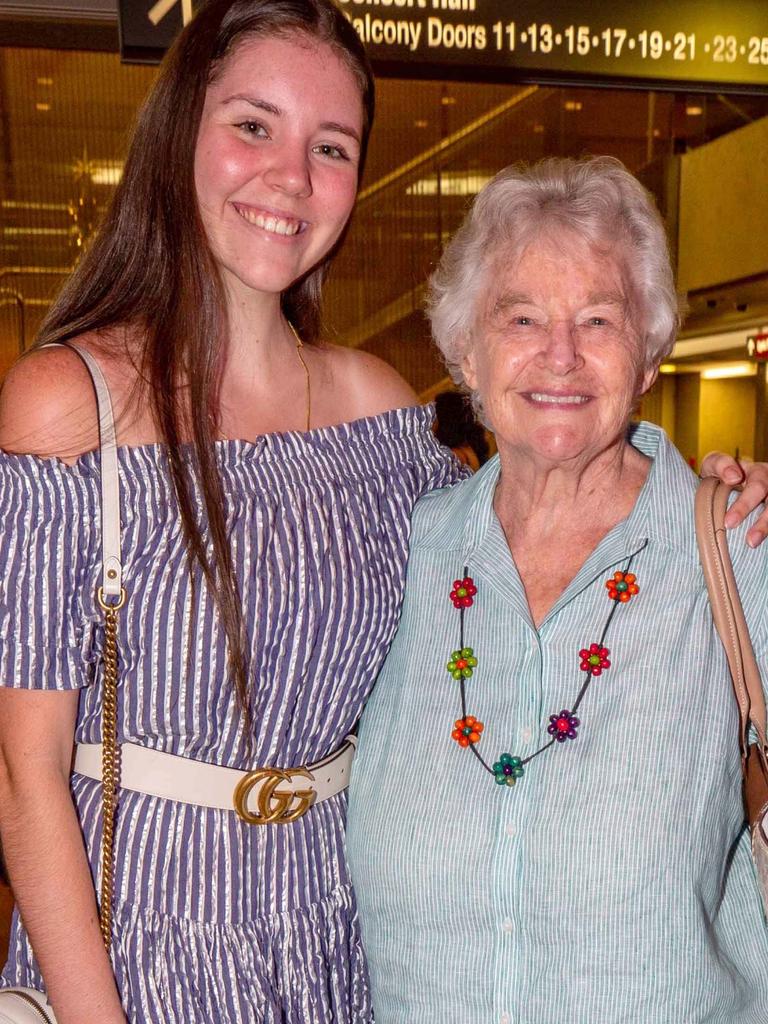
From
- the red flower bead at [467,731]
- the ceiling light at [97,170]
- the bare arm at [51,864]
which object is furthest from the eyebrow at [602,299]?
the ceiling light at [97,170]

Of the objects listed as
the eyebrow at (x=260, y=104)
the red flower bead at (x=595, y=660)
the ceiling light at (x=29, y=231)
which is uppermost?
the ceiling light at (x=29, y=231)

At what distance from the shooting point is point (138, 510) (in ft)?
5.04

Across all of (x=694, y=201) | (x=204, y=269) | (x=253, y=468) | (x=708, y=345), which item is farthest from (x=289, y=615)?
(x=708, y=345)

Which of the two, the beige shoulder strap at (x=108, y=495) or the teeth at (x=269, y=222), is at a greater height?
the teeth at (x=269, y=222)

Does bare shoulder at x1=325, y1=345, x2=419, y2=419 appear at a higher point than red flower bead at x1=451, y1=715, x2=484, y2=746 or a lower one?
higher

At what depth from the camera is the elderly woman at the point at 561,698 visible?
154cm

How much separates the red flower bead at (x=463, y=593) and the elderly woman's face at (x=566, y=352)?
0.74ft

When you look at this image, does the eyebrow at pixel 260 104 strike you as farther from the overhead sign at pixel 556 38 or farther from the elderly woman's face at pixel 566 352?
the overhead sign at pixel 556 38

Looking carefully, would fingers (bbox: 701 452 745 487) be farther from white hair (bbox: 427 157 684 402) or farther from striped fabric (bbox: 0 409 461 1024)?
striped fabric (bbox: 0 409 461 1024)

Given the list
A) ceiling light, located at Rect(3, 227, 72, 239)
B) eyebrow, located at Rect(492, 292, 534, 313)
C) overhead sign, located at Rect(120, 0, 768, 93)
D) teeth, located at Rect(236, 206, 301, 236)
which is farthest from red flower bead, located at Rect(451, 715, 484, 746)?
ceiling light, located at Rect(3, 227, 72, 239)

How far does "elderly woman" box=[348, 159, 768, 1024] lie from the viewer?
1.54 meters

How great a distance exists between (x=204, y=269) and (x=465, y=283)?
1.41 feet

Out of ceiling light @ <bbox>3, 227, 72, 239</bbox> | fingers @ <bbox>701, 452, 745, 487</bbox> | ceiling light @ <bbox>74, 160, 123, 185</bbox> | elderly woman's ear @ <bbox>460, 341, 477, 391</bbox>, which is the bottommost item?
fingers @ <bbox>701, 452, 745, 487</bbox>

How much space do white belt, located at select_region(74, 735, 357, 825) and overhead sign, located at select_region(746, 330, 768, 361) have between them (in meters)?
7.93
